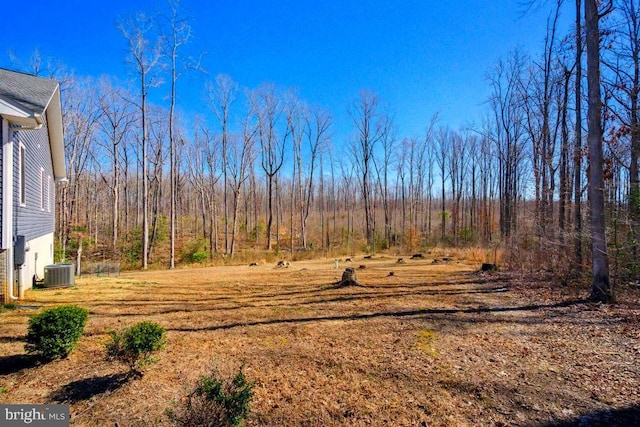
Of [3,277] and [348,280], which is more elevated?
[3,277]

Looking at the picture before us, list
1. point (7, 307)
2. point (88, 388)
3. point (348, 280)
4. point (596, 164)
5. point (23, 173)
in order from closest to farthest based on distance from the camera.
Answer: point (88, 388) < point (7, 307) < point (596, 164) < point (23, 173) < point (348, 280)

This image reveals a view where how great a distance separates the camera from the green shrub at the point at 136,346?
10.4ft

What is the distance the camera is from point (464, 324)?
5.33 metres

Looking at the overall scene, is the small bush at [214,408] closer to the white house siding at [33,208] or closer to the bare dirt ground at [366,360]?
the bare dirt ground at [366,360]

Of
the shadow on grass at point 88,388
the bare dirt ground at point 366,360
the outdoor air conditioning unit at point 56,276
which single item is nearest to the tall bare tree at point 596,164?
the bare dirt ground at point 366,360

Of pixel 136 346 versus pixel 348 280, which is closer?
pixel 136 346

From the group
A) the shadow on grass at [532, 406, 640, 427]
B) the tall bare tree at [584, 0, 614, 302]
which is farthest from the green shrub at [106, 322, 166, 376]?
the tall bare tree at [584, 0, 614, 302]

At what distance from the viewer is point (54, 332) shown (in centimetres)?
357

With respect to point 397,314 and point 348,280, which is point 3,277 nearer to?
point 348,280

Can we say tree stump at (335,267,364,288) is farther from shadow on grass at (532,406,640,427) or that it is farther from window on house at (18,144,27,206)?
window on house at (18,144,27,206)

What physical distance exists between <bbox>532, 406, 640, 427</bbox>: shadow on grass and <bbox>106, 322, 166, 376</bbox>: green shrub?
3.75 meters

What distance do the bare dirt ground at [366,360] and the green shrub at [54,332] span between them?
16cm

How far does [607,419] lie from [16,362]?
6.13 m

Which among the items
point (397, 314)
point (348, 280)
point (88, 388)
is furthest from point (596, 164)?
point (88, 388)
